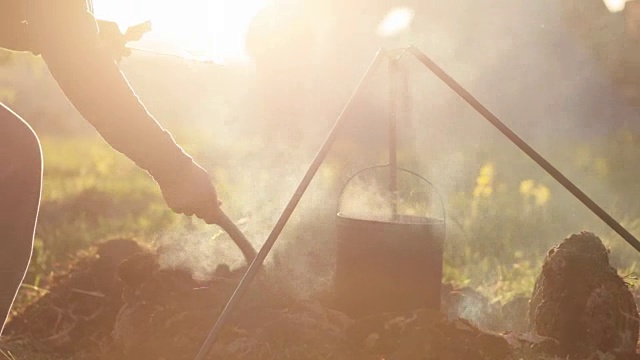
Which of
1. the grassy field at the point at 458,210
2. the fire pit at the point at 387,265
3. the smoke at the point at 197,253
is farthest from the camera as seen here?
the grassy field at the point at 458,210

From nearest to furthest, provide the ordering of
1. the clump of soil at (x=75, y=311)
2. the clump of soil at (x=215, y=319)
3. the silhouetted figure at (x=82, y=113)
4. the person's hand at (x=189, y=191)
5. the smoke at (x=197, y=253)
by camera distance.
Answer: the silhouetted figure at (x=82, y=113), the person's hand at (x=189, y=191), the clump of soil at (x=215, y=319), the smoke at (x=197, y=253), the clump of soil at (x=75, y=311)

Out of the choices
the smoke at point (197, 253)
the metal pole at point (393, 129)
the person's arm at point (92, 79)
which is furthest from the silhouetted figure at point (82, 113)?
the smoke at point (197, 253)

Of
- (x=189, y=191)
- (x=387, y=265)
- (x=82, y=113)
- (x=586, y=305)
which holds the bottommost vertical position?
(x=586, y=305)

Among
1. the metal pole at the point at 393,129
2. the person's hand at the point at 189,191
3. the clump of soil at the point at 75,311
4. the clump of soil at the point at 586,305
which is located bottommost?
the clump of soil at the point at 75,311

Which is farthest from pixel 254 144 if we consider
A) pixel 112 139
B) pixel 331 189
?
pixel 112 139

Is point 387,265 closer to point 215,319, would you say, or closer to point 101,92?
point 215,319

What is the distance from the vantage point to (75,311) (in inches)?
203

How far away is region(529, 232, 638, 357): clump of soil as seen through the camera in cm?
413

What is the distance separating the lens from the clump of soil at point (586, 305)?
4.13m

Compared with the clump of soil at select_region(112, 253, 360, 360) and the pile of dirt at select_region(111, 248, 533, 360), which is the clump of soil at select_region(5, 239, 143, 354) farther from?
the pile of dirt at select_region(111, 248, 533, 360)

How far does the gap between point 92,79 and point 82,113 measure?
0.51ft

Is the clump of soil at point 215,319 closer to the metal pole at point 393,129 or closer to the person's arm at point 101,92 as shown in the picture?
the metal pole at point 393,129

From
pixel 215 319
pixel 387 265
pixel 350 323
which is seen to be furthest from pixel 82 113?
pixel 387 265

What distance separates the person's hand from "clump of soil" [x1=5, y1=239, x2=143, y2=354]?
1922 mm
